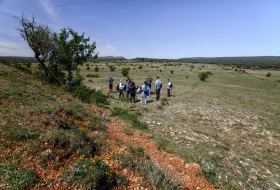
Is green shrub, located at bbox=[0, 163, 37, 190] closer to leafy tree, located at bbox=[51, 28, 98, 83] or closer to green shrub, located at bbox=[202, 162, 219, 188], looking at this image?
green shrub, located at bbox=[202, 162, 219, 188]

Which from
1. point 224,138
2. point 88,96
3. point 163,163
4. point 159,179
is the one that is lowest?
point 224,138

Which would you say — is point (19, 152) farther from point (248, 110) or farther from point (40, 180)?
point (248, 110)

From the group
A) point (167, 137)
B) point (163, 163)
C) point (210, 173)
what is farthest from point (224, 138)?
point (163, 163)

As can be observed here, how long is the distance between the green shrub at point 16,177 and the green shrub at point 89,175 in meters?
0.70

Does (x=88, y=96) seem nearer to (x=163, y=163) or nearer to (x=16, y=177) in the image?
(x=163, y=163)

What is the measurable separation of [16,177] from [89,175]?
1.60 metres

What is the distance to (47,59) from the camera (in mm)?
17750

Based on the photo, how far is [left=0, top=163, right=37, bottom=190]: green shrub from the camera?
3980 mm

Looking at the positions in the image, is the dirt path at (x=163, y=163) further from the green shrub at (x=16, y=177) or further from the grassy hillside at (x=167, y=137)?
the green shrub at (x=16, y=177)

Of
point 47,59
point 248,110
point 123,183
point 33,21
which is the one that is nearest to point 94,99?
point 47,59

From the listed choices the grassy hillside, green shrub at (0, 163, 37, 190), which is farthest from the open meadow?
green shrub at (0, 163, 37, 190)

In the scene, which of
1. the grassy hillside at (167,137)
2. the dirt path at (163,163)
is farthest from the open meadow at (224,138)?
the dirt path at (163,163)

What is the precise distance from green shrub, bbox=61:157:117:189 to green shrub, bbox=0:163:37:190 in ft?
2.29

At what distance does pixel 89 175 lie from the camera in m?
4.67
